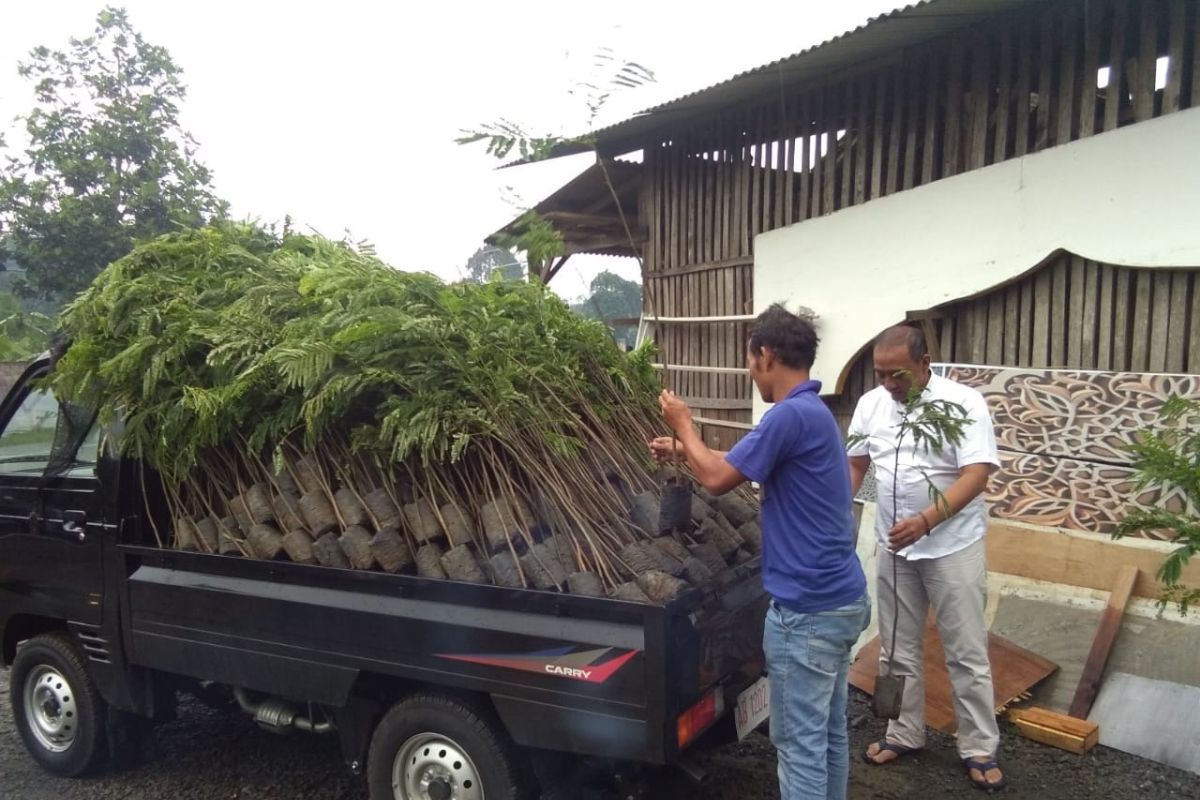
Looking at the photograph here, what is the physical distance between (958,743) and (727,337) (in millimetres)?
4616

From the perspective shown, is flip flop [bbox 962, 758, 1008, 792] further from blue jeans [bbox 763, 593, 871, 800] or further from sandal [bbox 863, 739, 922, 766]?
blue jeans [bbox 763, 593, 871, 800]

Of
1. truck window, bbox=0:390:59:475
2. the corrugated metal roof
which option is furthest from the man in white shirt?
truck window, bbox=0:390:59:475

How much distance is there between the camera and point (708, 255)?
8.00 meters

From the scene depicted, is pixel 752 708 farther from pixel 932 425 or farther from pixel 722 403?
pixel 722 403

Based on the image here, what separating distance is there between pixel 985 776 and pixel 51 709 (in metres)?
4.40

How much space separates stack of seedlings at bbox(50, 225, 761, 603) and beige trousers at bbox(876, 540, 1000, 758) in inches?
33.6

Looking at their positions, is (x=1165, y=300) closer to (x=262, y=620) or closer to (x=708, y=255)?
(x=708, y=255)

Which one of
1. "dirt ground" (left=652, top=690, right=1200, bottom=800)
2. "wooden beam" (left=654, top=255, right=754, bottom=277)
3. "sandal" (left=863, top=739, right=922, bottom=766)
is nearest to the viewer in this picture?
"dirt ground" (left=652, top=690, right=1200, bottom=800)

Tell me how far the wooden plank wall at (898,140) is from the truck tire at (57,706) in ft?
11.8

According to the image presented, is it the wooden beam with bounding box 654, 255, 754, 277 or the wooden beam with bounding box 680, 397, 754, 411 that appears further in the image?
the wooden beam with bounding box 680, 397, 754, 411

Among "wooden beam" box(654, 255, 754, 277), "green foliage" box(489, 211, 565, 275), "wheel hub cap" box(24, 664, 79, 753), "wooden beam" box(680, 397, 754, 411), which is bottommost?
"wheel hub cap" box(24, 664, 79, 753)

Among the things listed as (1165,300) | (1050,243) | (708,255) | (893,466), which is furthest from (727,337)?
(893,466)

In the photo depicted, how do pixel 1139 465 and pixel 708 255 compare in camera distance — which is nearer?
pixel 1139 465

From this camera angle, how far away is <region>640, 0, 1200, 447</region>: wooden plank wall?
16.1ft
